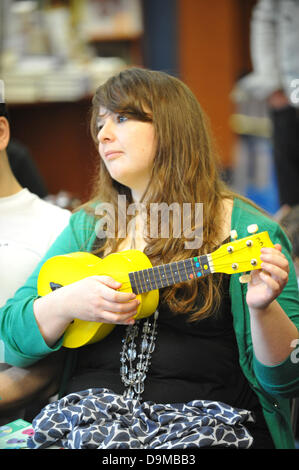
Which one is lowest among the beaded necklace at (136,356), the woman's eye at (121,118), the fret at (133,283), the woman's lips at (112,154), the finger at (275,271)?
the beaded necklace at (136,356)

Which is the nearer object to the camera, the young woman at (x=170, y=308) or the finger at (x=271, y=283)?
the finger at (x=271, y=283)

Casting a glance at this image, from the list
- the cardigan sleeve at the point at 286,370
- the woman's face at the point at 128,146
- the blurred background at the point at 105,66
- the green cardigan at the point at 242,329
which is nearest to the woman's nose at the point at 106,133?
the woman's face at the point at 128,146

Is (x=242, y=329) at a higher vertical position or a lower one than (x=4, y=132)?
lower

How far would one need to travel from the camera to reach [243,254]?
951 mm

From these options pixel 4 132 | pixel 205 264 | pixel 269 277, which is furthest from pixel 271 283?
pixel 4 132

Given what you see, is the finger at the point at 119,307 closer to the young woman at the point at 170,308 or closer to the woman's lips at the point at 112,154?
the young woman at the point at 170,308

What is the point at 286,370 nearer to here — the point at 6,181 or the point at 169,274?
the point at 169,274

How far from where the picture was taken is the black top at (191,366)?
3.56 feet

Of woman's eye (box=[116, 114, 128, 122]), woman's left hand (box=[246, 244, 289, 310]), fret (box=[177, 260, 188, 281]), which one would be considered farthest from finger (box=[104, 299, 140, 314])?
woman's eye (box=[116, 114, 128, 122])

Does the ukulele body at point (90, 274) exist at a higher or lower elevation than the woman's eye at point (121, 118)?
lower

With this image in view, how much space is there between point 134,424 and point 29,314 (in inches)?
11.5

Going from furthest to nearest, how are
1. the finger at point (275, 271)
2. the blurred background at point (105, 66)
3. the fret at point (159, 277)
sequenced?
the blurred background at point (105, 66) → the fret at point (159, 277) → the finger at point (275, 271)

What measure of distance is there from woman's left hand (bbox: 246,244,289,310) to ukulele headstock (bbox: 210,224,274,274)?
0.02 metres

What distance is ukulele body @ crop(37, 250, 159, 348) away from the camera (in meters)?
1.07
